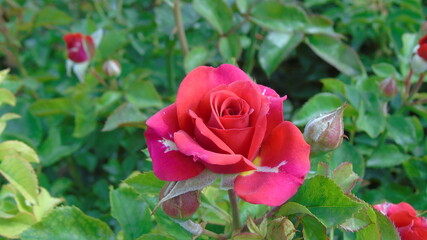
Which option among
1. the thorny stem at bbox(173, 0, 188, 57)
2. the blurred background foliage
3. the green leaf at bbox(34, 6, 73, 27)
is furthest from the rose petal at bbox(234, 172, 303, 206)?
the green leaf at bbox(34, 6, 73, 27)

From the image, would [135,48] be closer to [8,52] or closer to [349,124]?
[8,52]

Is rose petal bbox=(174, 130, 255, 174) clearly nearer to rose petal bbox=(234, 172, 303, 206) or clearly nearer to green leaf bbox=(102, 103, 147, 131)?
rose petal bbox=(234, 172, 303, 206)

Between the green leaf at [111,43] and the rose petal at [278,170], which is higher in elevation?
the rose petal at [278,170]

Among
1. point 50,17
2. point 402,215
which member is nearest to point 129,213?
point 402,215

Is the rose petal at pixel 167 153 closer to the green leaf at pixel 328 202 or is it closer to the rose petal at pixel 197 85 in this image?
the rose petal at pixel 197 85

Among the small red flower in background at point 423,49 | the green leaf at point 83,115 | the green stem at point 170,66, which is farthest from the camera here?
the green stem at point 170,66

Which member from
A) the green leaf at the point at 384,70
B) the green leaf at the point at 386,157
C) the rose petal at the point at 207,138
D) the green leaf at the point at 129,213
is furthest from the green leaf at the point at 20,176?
the green leaf at the point at 384,70
